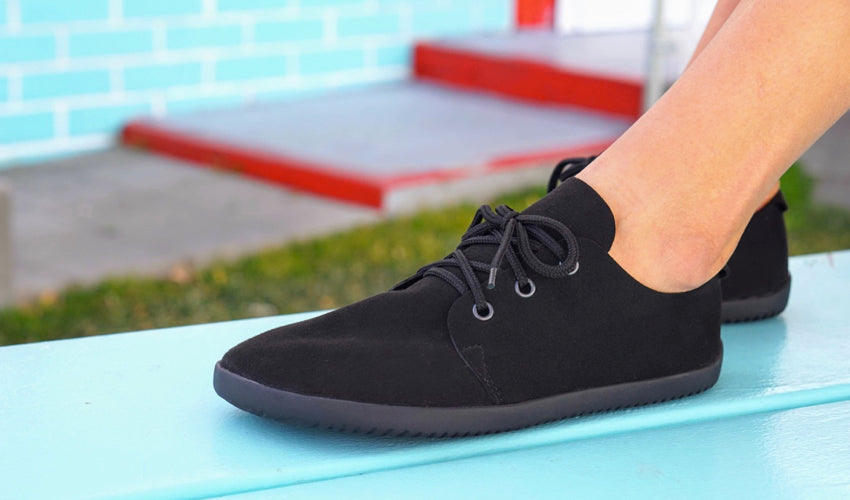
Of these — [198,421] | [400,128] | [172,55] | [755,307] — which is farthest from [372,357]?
[172,55]

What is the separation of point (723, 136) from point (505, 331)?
0.24 m

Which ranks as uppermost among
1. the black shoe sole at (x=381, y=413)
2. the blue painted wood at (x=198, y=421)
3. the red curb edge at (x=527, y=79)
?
the black shoe sole at (x=381, y=413)

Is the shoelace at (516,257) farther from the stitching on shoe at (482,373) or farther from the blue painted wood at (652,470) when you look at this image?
the blue painted wood at (652,470)

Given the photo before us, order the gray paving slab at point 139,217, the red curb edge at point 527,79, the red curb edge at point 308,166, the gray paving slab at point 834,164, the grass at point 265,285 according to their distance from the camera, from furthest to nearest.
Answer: the red curb edge at point 527,79
the gray paving slab at point 834,164
the red curb edge at point 308,166
the gray paving slab at point 139,217
the grass at point 265,285

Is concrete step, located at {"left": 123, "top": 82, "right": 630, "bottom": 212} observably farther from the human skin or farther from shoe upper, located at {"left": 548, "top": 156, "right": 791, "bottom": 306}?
the human skin

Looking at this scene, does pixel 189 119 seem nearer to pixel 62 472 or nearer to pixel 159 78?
pixel 159 78

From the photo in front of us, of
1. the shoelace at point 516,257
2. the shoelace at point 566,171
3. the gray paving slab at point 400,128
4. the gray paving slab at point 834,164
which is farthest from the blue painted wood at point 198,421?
the gray paving slab at point 834,164

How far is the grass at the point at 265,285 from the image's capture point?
8.19 ft

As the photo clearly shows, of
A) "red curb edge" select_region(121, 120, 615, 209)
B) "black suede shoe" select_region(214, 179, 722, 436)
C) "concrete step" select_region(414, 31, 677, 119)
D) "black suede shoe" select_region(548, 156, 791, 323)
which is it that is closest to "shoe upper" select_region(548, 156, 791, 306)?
"black suede shoe" select_region(548, 156, 791, 323)

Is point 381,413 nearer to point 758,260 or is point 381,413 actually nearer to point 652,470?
point 652,470

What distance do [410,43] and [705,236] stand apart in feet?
14.2

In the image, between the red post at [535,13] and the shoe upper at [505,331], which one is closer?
the shoe upper at [505,331]

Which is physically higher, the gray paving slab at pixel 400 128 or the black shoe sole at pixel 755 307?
the black shoe sole at pixel 755 307

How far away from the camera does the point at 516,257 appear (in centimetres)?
89
